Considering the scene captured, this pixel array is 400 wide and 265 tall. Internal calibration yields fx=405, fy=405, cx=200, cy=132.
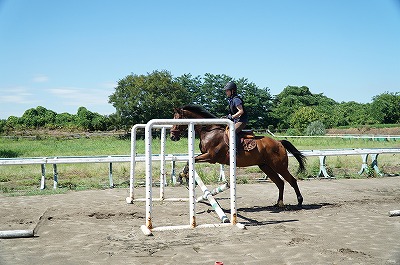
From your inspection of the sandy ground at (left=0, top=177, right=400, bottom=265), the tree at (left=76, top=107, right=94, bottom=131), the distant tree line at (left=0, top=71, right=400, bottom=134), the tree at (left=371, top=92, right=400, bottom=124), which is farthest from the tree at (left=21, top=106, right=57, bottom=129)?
the sandy ground at (left=0, top=177, right=400, bottom=265)

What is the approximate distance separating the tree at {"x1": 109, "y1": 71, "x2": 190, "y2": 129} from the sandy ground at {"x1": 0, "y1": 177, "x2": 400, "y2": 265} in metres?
37.8

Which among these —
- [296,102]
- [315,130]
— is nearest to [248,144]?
[315,130]

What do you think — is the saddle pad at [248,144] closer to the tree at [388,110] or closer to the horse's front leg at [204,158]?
the horse's front leg at [204,158]

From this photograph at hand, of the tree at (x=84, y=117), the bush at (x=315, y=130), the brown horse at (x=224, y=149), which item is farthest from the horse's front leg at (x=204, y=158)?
the tree at (x=84, y=117)

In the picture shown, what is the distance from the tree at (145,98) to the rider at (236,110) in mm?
39281

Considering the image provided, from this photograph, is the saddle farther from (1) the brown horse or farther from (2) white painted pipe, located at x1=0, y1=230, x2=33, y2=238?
(2) white painted pipe, located at x1=0, y1=230, x2=33, y2=238

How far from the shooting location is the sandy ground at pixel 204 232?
16.8 ft

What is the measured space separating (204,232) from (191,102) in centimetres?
4957

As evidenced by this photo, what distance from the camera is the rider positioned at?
319 inches

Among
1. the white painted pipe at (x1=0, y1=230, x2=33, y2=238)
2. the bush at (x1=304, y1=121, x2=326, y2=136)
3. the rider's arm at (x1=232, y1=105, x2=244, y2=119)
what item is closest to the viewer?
the white painted pipe at (x1=0, y1=230, x2=33, y2=238)

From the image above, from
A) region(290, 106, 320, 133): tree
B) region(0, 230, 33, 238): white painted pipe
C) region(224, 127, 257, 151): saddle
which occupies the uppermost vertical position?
region(290, 106, 320, 133): tree

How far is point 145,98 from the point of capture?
48094mm

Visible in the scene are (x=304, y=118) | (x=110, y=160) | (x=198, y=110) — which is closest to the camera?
(x=198, y=110)

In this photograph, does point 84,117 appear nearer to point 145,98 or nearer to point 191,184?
point 145,98
